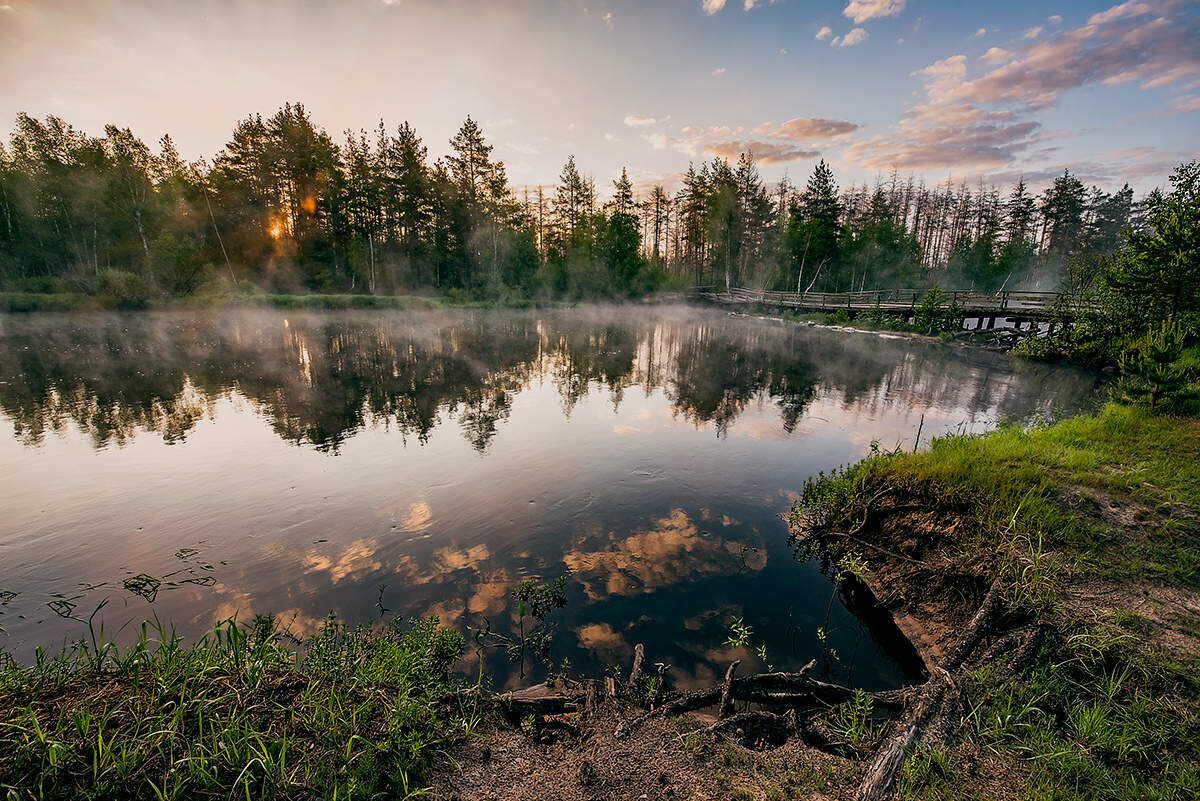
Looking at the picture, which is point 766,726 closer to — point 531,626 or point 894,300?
point 531,626

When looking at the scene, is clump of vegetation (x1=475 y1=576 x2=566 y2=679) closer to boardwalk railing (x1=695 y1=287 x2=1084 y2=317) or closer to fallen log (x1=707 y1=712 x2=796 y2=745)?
fallen log (x1=707 y1=712 x2=796 y2=745)

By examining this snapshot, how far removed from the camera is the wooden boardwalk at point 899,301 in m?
33.2

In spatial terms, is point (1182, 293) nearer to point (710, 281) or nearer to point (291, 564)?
point (291, 564)

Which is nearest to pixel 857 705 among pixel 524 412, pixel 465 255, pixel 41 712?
pixel 41 712

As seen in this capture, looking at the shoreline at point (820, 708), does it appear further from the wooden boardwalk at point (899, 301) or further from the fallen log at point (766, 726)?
the wooden boardwalk at point (899, 301)

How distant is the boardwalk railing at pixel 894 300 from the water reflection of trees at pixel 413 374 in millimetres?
7458

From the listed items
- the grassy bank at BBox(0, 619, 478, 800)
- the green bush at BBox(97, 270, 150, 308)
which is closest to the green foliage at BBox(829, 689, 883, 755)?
the grassy bank at BBox(0, 619, 478, 800)

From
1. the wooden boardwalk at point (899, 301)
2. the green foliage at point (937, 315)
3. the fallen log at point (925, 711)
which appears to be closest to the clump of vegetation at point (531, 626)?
the fallen log at point (925, 711)

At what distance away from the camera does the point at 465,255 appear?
196 feet

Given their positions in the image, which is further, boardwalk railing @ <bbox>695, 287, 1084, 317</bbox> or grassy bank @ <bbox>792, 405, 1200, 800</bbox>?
boardwalk railing @ <bbox>695, 287, 1084, 317</bbox>

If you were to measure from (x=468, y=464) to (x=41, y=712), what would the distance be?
867 centimetres

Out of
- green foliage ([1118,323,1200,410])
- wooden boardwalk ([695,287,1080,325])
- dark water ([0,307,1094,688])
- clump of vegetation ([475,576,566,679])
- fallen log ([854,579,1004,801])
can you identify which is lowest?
clump of vegetation ([475,576,566,679])

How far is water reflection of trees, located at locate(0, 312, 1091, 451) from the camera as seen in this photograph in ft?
50.9

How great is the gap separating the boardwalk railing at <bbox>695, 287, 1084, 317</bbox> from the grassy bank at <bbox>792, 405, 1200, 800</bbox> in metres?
30.8
